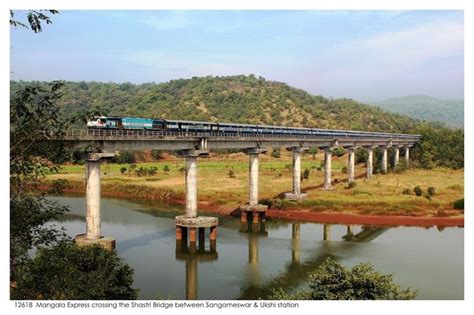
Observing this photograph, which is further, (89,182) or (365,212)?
(365,212)

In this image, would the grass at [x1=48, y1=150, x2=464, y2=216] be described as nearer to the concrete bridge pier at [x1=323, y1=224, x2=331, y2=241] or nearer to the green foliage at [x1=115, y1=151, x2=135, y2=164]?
the concrete bridge pier at [x1=323, y1=224, x2=331, y2=241]

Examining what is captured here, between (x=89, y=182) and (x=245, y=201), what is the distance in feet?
120

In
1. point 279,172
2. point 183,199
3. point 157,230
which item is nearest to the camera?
point 157,230

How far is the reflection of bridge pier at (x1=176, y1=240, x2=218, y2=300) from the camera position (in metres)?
36.3

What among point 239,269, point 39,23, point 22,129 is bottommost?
point 239,269

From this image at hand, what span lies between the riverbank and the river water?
13.2 ft

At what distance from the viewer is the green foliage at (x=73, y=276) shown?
21.7 m

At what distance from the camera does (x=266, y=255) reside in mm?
45625

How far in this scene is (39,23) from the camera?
1517cm

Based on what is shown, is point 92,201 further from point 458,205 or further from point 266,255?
point 458,205

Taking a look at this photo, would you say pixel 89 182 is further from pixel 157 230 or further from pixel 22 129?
pixel 22 129

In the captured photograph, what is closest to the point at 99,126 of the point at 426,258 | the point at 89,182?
the point at 89,182

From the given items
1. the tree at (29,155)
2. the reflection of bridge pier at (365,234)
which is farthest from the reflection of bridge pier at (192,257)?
the tree at (29,155)

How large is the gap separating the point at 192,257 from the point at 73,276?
21.2 meters
